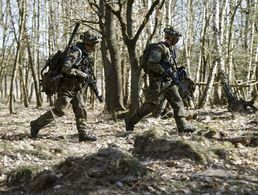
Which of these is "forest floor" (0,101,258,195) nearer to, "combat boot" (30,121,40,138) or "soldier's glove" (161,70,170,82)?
"combat boot" (30,121,40,138)

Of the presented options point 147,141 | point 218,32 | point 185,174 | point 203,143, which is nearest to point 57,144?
point 147,141

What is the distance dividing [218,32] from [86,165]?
799cm

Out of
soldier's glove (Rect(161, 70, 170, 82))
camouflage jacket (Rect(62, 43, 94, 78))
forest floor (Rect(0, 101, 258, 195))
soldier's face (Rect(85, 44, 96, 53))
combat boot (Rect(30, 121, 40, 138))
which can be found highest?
soldier's face (Rect(85, 44, 96, 53))

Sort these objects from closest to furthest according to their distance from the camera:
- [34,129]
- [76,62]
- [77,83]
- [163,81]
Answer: [76,62] < [77,83] < [163,81] < [34,129]

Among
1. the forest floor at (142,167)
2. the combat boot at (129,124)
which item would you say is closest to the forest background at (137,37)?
the combat boot at (129,124)

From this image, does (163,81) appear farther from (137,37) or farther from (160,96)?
(137,37)

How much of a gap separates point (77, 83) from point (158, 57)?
1478 mm

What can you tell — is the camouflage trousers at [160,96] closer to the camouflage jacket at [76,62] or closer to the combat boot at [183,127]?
the combat boot at [183,127]

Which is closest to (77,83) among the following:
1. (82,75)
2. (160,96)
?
(82,75)

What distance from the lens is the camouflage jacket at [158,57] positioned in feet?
25.7

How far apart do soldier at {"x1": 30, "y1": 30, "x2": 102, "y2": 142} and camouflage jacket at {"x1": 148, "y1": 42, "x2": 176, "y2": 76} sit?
0.96 meters

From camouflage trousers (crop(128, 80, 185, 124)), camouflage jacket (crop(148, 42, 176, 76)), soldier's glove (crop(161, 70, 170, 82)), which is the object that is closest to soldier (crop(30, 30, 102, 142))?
camouflage jacket (crop(148, 42, 176, 76))

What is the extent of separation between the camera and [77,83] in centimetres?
805

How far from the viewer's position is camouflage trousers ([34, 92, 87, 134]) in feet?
26.3
